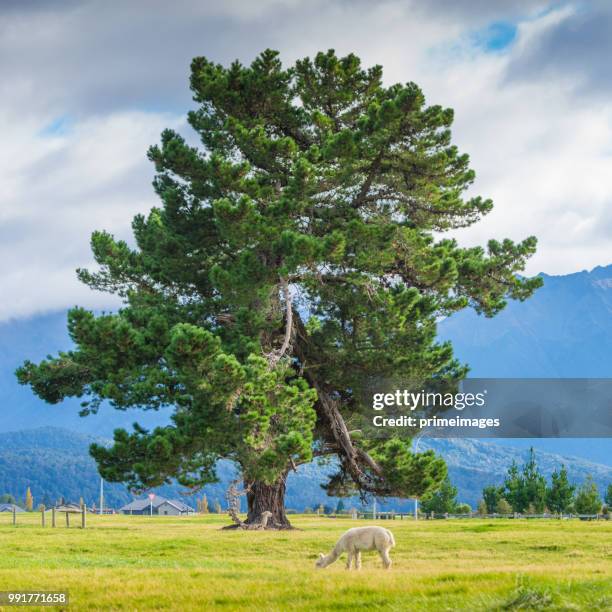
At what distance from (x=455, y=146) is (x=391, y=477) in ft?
46.5

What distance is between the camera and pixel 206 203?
131ft

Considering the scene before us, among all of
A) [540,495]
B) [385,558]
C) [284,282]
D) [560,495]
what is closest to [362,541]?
[385,558]

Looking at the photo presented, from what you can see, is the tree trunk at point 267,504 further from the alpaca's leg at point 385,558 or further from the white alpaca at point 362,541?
the white alpaca at point 362,541

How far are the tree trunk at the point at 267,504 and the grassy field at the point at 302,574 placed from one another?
171 inches

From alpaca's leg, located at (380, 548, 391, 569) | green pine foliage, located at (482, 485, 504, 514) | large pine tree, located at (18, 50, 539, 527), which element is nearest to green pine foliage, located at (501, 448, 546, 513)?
green pine foliage, located at (482, 485, 504, 514)

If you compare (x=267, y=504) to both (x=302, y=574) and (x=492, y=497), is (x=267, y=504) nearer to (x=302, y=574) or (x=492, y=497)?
(x=302, y=574)

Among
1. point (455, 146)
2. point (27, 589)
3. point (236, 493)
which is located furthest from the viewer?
point (455, 146)

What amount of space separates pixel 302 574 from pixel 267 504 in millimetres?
20577

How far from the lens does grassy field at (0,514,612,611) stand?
15009mm

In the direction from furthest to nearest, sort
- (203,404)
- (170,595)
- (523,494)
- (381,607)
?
(523,494), (203,404), (170,595), (381,607)

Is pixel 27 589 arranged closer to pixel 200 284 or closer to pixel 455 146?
pixel 200 284

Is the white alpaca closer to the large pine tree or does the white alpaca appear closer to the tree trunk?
the large pine tree

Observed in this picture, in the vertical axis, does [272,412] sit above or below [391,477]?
above

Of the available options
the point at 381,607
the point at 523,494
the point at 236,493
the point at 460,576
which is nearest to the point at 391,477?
the point at 236,493
